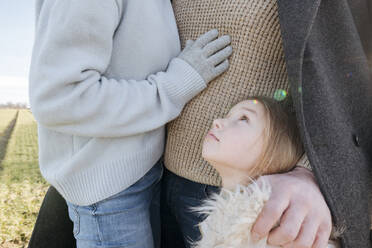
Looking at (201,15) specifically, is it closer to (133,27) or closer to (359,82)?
(133,27)

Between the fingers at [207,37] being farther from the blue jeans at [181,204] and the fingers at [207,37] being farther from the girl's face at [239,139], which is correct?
the blue jeans at [181,204]

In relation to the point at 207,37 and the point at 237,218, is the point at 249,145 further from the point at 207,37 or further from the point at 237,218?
the point at 207,37

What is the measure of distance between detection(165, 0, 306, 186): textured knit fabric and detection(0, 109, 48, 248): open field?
2104mm

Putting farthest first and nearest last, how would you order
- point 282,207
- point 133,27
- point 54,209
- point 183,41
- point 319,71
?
point 54,209 < point 183,41 < point 133,27 < point 319,71 < point 282,207

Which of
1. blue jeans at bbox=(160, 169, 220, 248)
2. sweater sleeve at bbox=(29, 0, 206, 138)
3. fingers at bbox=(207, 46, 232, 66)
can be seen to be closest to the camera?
sweater sleeve at bbox=(29, 0, 206, 138)

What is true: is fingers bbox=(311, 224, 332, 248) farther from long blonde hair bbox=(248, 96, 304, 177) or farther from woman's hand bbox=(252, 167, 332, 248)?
long blonde hair bbox=(248, 96, 304, 177)

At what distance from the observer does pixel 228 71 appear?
100cm

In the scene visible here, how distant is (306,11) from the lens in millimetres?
817

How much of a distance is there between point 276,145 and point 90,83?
0.52m

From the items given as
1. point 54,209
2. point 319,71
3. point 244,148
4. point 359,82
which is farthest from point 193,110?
point 54,209

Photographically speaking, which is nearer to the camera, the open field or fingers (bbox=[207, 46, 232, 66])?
fingers (bbox=[207, 46, 232, 66])

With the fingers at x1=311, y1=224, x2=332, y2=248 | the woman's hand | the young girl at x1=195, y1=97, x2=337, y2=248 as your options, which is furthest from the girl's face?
the fingers at x1=311, y1=224, x2=332, y2=248

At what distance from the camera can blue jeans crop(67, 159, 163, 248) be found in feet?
3.39

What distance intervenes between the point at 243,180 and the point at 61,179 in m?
0.53
